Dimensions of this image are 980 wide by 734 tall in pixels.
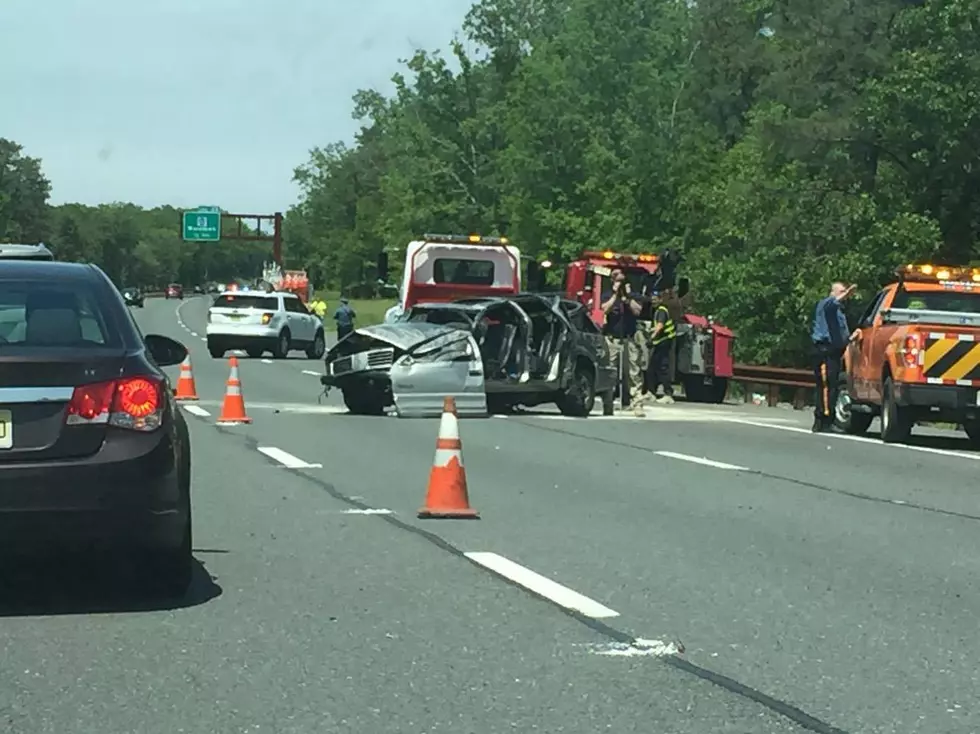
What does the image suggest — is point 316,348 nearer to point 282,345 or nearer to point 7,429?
point 282,345

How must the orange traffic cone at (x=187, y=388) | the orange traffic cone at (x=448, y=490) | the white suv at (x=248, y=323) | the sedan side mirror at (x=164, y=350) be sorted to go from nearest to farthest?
the sedan side mirror at (x=164, y=350) < the orange traffic cone at (x=448, y=490) < the orange traffic cone at (x=187, y=388) < the white suv at (x=248, y=323)

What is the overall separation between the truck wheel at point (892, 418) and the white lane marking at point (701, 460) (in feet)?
11.0

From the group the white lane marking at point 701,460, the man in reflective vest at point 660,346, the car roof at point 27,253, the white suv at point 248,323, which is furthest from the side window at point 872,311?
the white suv at point 248,323

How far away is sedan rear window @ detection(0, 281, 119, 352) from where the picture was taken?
8078 millimetres

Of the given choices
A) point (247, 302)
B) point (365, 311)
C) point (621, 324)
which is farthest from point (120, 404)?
point (365, 311)

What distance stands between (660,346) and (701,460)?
41.3 feet

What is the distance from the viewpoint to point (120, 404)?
7.87m

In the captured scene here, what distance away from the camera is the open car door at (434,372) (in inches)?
856

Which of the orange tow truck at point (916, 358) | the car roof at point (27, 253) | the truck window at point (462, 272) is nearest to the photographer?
the car roof at point (27, 253)

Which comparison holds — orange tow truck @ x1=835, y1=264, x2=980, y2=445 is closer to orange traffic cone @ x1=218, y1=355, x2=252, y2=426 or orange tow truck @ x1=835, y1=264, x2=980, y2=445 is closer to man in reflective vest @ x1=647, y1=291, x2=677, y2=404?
man in reflective vest @ x1=647, y1=291, x2=677, y2=404

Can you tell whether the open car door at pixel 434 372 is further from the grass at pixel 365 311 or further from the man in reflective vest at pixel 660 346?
the grass at pixel 365 311

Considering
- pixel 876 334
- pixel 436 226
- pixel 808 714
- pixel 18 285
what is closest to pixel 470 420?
pixel 876 334

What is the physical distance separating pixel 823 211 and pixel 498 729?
37189mm

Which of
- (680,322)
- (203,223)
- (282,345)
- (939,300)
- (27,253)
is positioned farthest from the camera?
(203,223)
